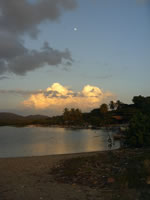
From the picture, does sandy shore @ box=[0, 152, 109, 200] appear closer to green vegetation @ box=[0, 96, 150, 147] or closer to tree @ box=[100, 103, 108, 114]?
green vegetation @ box=[0, 96, 150, 147]

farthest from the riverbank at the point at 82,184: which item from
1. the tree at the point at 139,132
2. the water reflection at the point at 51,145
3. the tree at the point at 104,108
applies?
the tree at the point at 104,108

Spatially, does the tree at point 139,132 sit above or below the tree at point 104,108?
below

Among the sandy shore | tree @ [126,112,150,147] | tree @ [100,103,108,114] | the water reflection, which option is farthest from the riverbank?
tree @ [100,103,108,114]

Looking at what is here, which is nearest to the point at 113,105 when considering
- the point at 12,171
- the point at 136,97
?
the point at 136,97

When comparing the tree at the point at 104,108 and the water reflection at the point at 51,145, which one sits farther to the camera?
the tree at the point at 104,108

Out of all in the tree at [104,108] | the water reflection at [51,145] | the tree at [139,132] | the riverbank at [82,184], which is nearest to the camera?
the riverbank at [82,184]

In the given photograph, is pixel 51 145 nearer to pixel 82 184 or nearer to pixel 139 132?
pixel 139 132

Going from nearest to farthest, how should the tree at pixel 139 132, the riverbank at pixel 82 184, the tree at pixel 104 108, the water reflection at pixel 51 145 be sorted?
1. the riverbank at pixel 82 184
2. the tree at pixel 139 132
3. the water reflection at pixel 51 145
4. the tree at pixel 104 108

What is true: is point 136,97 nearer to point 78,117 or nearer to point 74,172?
point 78,117

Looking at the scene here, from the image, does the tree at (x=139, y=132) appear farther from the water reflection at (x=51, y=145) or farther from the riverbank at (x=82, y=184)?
the riverbank at (x=82, y=184)

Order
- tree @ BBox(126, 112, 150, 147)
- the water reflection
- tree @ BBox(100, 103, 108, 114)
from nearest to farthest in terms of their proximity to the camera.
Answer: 1. tree @ BBox(126, 112, 150, 147)
2. the water reflection
3. tree @ BBox(100, 103, 108, 114)

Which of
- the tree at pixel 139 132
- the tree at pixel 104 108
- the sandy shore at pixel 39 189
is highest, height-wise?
the tree at pixel 104 108

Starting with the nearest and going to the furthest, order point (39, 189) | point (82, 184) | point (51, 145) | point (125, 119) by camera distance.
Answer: point (39, 189), point (82, 184), point (51, 145), point (125, 119)

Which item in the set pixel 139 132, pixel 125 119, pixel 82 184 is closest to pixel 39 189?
Result: pixel 82 184
